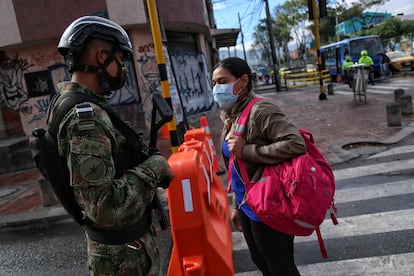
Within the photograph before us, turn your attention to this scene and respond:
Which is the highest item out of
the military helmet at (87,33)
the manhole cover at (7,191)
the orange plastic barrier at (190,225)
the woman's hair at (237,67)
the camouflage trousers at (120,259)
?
the military helmet at (87,33)

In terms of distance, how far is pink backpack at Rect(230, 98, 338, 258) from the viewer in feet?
6.21

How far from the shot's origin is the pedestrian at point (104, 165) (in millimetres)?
1427

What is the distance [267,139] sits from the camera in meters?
2.15

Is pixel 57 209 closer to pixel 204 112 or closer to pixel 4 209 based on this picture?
pixel 4 209

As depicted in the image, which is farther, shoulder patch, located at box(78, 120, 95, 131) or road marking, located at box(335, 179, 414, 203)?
road marking, located at box(335, 179, 414, 203)

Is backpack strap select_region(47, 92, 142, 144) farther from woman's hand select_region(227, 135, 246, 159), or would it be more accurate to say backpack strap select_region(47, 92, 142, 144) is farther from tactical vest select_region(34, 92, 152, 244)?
woman's hand select_region(227, 135, 246, 159)

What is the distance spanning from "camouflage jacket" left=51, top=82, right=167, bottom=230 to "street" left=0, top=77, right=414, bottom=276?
2.14m

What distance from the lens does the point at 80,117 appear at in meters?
1.43

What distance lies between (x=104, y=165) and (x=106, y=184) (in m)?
0.08

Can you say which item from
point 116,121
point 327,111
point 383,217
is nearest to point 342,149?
point 383,217

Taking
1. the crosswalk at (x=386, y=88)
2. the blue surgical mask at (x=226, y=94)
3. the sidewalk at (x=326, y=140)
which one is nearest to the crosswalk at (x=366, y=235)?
the sidewalk at (x=326, y=140)

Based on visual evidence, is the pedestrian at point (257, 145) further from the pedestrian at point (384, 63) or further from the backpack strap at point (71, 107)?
the pedestrian at point (384, 63)

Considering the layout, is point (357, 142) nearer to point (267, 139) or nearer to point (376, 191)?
point (376, 191)

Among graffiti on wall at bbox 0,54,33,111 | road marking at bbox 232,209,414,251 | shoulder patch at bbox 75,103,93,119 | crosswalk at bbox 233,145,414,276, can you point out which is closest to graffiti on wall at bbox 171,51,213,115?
graffiti on wall at bbox 0,54,33,111
